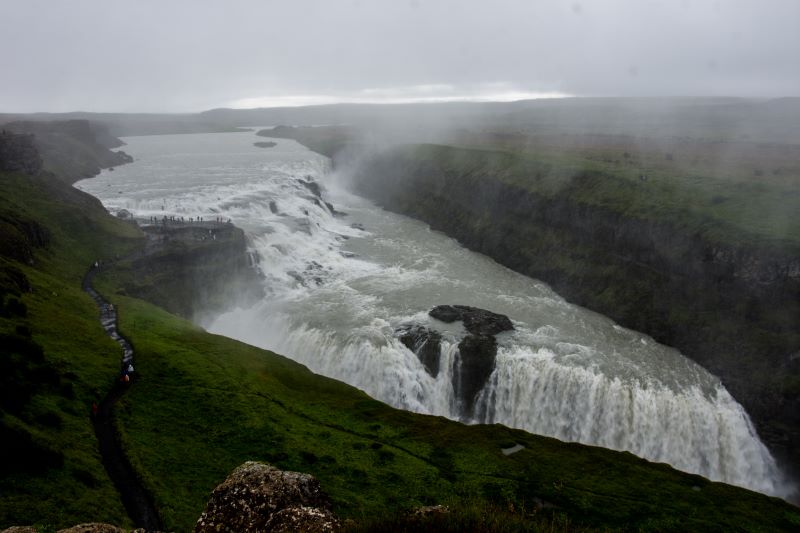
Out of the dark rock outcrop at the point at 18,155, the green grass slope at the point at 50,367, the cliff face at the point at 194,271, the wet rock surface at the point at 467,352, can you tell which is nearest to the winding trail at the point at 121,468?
the green grass slope at the point at 50,367

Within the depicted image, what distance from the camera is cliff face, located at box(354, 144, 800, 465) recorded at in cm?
4566

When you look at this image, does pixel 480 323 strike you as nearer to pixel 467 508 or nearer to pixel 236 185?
pixel 467 508

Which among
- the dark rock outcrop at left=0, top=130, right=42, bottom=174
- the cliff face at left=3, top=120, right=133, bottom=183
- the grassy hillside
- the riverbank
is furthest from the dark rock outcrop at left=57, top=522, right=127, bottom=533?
the cliff face at left=3, top=120, right=133, bottom=183

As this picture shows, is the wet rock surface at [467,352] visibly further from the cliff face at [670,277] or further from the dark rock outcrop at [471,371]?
the cliff face at [670,277]

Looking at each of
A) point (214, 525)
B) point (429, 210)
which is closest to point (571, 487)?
point (214, 525)

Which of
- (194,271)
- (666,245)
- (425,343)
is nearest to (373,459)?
(425,343)

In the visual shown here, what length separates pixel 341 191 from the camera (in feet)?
455

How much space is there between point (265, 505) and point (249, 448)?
1327cm

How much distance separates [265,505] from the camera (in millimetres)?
15680

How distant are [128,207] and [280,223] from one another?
24.9 m

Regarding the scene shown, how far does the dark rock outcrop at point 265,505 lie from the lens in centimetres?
1463

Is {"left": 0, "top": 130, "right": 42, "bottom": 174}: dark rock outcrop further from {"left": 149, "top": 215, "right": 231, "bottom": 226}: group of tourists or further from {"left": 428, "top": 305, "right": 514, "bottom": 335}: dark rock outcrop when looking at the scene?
{"left": 428, "top": 305, "right": 514, "bottom": 335}: dark rock outcrop

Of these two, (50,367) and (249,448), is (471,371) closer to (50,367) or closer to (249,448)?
(249,448)

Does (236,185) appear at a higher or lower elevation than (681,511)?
higher
